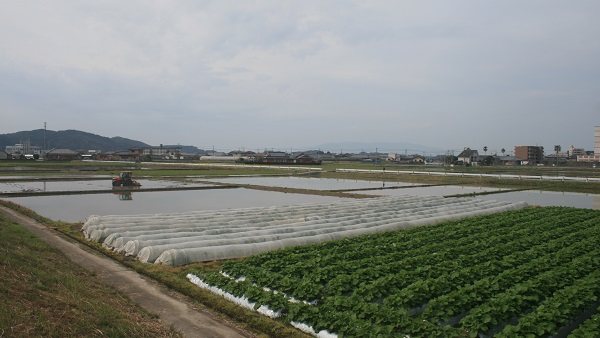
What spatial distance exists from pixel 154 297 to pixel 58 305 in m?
2.49

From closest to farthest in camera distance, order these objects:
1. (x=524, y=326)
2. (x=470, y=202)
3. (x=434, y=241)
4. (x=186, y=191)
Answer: (x=524, y=326) < (x=434, y=241) < (x=470, y=202) < (x=186, y=191)

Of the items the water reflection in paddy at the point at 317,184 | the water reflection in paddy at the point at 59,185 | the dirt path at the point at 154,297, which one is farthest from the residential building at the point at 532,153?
the dirt path at the point at 154,297

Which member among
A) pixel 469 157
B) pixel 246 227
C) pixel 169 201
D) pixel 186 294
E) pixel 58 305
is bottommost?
pixel 186 294

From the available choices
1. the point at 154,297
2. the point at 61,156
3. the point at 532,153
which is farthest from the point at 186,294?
the point at 532,153

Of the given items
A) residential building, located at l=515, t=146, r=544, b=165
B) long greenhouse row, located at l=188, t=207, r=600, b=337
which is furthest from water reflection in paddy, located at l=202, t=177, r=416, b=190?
residential building, located at l=515, t=146, r=544, b=165

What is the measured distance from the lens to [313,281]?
8.58m

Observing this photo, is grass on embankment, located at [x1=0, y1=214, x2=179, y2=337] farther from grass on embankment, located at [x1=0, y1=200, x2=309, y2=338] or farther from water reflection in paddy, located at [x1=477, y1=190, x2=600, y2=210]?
water reflection in paddy, located at [x1=477, y1=190, x2=600, y2=210]

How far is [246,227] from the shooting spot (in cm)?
1448

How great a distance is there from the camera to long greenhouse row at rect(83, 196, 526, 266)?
11.4 m

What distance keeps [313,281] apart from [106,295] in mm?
3707

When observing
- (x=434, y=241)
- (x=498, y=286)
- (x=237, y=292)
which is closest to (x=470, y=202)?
(x=434, y=241)

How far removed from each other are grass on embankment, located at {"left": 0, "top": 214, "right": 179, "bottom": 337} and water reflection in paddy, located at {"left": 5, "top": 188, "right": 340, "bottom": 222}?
11037mm

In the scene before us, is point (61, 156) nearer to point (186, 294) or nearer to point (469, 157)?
point (469, 157)

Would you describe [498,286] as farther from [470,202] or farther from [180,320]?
[470,202]
